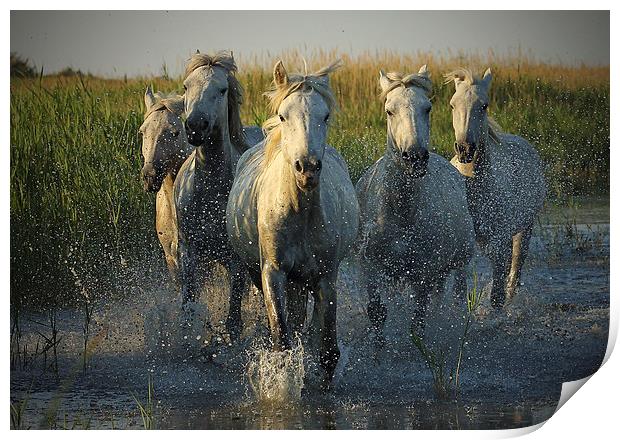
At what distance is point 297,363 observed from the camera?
7355 mm

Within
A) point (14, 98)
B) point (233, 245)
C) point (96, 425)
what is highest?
point (14, 98)

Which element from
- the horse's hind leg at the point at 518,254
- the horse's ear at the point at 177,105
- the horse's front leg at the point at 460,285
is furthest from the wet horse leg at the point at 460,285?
the horse's ear at the point at 177,105

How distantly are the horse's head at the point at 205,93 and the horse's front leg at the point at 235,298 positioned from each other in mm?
870

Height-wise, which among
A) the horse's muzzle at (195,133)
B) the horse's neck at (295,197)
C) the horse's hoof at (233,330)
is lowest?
the horse's hoof at (233,330)

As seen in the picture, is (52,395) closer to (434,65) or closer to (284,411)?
(284,411)

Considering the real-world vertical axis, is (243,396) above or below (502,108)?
below

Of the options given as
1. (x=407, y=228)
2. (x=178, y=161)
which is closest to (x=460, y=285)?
(x=407, y=228)

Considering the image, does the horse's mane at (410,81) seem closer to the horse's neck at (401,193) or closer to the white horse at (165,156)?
the horse's neck at (401,193)

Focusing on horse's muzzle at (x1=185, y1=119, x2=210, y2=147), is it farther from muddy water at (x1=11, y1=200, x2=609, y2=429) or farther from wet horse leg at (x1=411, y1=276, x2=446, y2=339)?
wet horse leg at (x1=411, y1=276, x2=446, y2=339)

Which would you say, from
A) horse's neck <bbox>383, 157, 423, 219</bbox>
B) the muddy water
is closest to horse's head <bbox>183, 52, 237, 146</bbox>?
horse's neck <bbox>383, 157, 423, 219</bbox>

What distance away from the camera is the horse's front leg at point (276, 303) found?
734 cm

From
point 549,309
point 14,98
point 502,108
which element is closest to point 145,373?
point 14,98

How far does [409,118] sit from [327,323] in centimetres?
132

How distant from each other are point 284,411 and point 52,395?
56.3 inches
